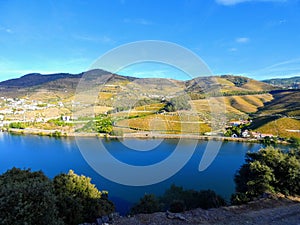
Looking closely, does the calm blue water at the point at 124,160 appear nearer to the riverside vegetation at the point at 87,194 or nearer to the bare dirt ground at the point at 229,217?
the riverside vegetation at the point at 87,194

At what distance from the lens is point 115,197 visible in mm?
14227

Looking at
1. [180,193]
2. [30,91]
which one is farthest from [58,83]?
[180,193]

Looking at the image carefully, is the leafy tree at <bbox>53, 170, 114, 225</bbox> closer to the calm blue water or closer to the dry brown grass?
the calm blue water

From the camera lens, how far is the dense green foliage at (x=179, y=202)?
22.3 ft

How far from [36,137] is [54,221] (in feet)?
118

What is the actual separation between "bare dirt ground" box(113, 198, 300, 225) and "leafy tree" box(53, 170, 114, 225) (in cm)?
202

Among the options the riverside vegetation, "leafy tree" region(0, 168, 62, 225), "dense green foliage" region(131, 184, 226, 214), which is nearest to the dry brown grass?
the riverside vegetation

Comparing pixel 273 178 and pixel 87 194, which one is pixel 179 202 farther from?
pixel 273 178

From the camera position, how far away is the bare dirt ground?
4469 millimetres

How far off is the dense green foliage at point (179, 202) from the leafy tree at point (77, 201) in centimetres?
120

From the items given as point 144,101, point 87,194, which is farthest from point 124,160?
point 87,194

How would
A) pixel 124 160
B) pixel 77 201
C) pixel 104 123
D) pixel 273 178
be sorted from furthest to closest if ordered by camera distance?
pixel 104 123
pixel 124 160
pixel 273 178
pixel 77 201

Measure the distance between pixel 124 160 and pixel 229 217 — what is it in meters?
14.7

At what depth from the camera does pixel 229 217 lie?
16.0ft
